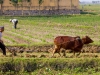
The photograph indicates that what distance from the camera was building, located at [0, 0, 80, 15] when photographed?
5778 centimetres

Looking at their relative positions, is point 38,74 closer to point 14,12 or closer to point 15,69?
point 15,69

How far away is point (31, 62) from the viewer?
12719mm

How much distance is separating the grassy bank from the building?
4481 centimetres

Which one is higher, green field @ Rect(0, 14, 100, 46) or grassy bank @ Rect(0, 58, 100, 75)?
grassy bank @ Rect(0, 58, 100, 75)

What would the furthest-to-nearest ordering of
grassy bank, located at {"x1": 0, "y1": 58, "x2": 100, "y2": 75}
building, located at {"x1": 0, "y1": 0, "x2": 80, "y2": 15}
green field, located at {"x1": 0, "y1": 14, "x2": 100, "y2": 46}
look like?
building, located at {"x1": 0, "y1": 0, "x2": 80, "y2": 15} → green field, located at {"x1": 0, "y1": 14, "x2": 100, "y2": 46} → grassy bank, located at {"x1": 0, "y1": 58, "x2": 100, "y2": 75}

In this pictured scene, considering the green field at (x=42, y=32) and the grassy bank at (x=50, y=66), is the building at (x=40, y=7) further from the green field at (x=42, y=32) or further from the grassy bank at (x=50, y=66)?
the grassy bank at (x=50, y=66)

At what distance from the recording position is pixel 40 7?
59500 mm

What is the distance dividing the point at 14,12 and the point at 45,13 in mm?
5430

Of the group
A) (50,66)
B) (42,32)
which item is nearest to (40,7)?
(42,32)

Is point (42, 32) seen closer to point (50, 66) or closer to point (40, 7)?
point (50, 66)

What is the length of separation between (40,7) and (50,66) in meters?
47.2

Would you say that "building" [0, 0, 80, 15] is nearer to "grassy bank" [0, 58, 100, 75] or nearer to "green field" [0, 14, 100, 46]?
"green field" [0, 14, 100, 46]

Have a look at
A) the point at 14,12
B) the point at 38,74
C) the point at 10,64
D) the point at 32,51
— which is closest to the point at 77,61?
the point at 38,74

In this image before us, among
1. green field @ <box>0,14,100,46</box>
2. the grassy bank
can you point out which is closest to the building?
green field @ <box>0,14,100,46</box>
